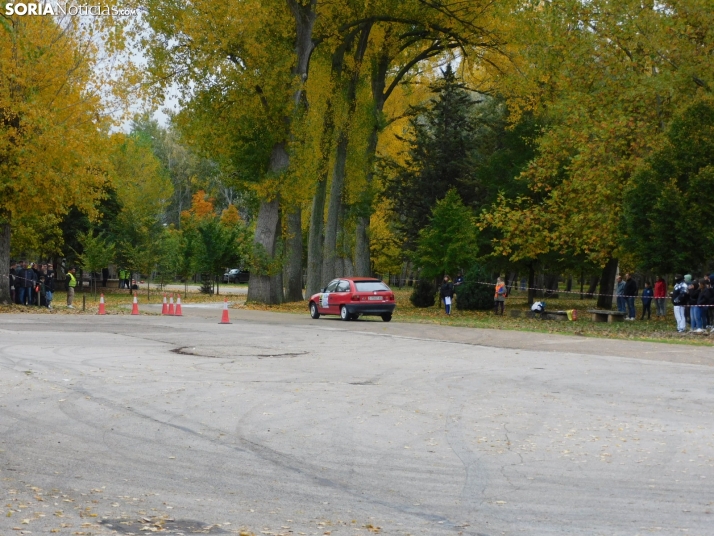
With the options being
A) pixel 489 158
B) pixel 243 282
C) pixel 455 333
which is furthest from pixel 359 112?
pixel 243 282

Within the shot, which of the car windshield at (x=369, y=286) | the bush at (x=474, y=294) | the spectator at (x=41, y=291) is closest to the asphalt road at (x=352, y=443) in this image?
the car windshield at (x=369, y=286)

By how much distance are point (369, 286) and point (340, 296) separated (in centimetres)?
115

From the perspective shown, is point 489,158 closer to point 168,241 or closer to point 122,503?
point 168,241

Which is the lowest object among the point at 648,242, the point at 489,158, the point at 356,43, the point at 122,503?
the point at 122,503

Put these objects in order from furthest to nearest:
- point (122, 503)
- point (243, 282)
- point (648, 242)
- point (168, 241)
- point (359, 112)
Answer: point (243, 282)
point (168, 241)
point (359, 112)
point (648, 242)
point (122, 503)

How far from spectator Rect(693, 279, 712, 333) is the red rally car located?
10.4 m

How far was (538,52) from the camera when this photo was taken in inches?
1708

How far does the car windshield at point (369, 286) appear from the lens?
37.9 meters

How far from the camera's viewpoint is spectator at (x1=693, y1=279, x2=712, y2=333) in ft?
103

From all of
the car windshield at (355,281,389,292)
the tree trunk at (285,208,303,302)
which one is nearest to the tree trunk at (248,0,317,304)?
the tree trunk at (285,208,303,302)

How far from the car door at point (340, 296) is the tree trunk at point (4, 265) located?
493 inches

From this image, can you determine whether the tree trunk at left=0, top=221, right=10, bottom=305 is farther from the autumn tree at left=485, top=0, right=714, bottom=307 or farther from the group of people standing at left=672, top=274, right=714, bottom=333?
the group of people standing at left=672, top=274, right=714, bottom=333

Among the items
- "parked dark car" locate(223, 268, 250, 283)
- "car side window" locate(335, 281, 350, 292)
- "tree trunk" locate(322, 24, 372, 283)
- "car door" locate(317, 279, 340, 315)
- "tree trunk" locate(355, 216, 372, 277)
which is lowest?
"car door" locate(317, 279, 340, 315)

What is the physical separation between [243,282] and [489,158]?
190 ft
